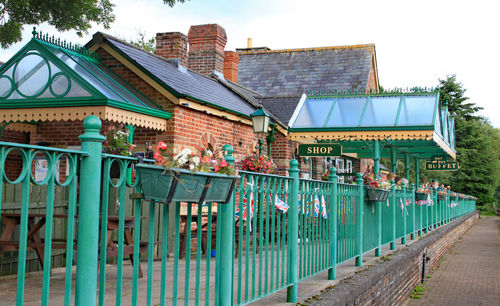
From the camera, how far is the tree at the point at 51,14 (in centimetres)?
1486

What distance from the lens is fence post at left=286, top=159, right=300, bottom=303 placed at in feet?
16.4

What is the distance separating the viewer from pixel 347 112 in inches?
590

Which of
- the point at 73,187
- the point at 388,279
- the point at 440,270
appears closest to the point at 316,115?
the point at 440,270

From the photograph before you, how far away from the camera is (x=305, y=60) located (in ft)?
82.8

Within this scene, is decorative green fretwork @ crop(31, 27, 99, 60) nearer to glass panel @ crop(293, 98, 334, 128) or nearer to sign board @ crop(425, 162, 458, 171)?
glass panel @ crop(293, 98, 334, 128)

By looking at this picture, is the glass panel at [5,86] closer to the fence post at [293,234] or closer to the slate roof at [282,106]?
the fence post at [293,234]

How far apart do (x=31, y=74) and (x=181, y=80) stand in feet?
11.0

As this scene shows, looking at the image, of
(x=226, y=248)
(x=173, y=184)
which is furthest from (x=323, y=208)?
(x=173, y=184)

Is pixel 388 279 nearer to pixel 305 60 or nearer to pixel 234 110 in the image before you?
pixel 234 110

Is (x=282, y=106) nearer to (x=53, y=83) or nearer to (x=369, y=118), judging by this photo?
(x=369, y=118)

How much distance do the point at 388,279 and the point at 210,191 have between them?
17.1ft

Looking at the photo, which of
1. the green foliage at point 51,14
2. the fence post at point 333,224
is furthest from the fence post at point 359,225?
the green foliage at point 51,14

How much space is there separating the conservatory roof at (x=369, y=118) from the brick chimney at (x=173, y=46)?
3.68m

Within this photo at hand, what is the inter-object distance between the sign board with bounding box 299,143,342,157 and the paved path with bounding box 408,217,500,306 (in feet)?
11.8
